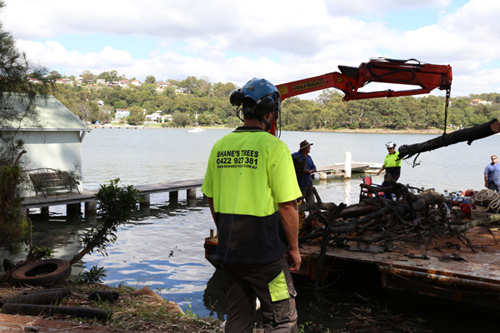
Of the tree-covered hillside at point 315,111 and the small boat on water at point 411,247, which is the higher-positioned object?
the tree-covered hillside at point 315,111

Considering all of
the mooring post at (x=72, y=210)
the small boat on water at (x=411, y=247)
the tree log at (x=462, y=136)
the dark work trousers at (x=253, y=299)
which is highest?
the tree log at (x=462, y=136)

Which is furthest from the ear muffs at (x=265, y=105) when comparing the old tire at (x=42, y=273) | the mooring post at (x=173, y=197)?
the mooring post at (x=173, y=197)

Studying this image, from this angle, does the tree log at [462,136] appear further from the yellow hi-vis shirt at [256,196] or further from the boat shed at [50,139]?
the boat shed at [50,139]

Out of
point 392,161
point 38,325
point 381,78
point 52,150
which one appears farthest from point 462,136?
point 52,150

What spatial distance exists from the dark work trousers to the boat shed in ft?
48.5

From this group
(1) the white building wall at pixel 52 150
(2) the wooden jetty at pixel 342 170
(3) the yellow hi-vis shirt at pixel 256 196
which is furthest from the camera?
(2) the wooden jetty at pixel 342 170

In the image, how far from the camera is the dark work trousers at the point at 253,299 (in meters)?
3.21

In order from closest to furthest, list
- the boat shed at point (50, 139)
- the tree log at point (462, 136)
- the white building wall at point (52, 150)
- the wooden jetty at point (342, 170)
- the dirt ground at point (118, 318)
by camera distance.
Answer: the dirt ground at point (118, 318) → the tree log at point (462, 136) → the boat shed at point (50, 139) → the white building wall at point (52, 150) → the wooden jetty at point (342, 170)

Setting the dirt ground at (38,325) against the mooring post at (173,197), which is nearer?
the dirt ground at (38,325)

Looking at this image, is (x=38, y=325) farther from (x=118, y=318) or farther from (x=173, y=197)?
(x=173, y=197)

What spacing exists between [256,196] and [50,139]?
17089 millimetres

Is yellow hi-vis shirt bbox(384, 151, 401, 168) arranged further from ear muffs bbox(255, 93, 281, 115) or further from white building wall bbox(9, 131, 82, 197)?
ear muffs bbox(255, 93, 281, 115)

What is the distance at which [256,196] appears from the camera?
3.20 m

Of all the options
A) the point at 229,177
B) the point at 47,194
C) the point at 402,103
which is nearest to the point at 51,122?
the point at 47,194
